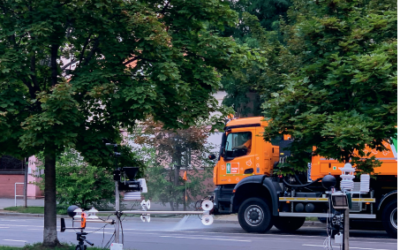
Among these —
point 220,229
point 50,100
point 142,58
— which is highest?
point 142,58

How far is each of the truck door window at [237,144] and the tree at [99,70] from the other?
511 centimetres

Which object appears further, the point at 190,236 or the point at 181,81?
the point at 190,236

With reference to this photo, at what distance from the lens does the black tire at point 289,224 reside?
54.7 ft

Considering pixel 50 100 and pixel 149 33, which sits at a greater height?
pixel 149 33

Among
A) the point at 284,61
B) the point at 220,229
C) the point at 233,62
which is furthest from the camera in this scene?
the point at 220,229

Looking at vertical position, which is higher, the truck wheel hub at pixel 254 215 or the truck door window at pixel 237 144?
the truck door window at pixel 237 144

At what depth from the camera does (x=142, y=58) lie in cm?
1047

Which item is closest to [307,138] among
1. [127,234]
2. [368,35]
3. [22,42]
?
[368,35]

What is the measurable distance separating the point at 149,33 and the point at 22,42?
2.47 m

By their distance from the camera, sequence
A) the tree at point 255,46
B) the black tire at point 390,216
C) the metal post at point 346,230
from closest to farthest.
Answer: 1. the metal post at point 346,230
2. the black tire at point 390,216
3. the tree at point 255,46

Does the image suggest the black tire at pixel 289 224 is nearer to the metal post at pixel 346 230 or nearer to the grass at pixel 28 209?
the metal post at pixel 346 230

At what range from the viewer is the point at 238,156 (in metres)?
16.3

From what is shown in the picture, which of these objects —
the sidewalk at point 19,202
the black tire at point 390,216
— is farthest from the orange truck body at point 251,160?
the sidewalk at point 19,202

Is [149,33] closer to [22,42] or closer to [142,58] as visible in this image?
[142,58]
